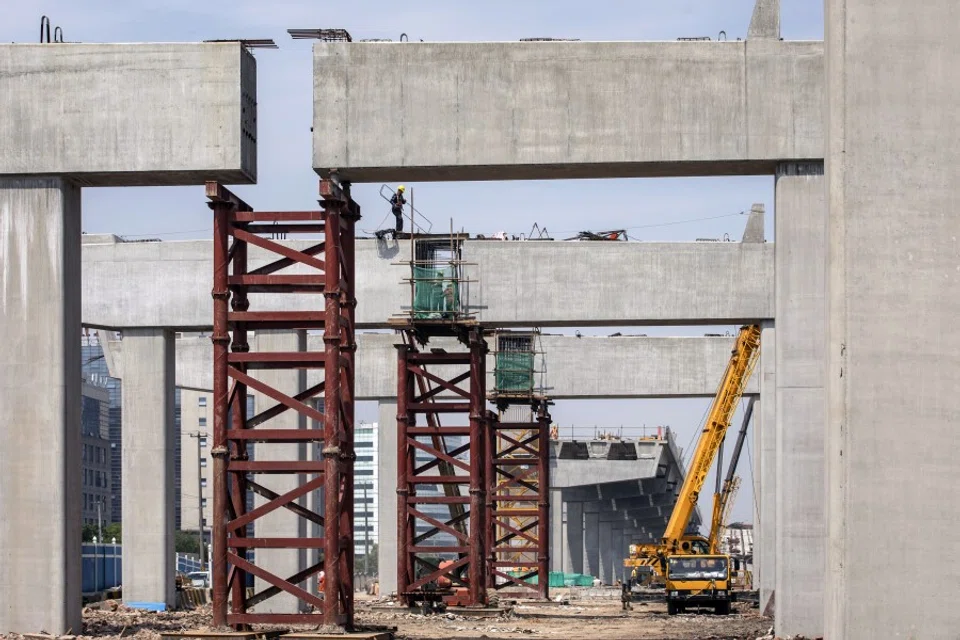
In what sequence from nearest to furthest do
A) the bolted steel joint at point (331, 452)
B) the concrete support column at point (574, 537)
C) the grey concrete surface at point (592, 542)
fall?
the bolted steel joint at point (331, 452) < the concrete support column at point (574, 537) < the grey concrete surface at point (592, 542)

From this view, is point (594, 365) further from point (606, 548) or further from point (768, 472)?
point (606, 548)

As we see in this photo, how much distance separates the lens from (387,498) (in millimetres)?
50500

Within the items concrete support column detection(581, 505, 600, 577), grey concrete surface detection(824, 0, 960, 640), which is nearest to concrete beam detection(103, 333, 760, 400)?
grey concrete surface detection(824, 0, 960, 640)

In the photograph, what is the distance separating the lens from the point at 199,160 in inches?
891

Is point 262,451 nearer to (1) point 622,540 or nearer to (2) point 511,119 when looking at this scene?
(2) point 511,119

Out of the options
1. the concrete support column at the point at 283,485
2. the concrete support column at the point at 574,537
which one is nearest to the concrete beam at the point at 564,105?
the concrete support column at the point at 283,485

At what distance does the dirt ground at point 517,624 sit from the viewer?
27.1m

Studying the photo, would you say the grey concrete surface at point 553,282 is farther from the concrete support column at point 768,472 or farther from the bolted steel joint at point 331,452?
the bolted steel joint at point 331,452

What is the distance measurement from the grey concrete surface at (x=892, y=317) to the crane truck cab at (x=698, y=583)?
25760 mm

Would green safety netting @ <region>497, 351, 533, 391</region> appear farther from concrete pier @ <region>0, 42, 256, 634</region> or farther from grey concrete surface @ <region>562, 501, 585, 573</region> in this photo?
grey concrete surface @ <region>562, 501, 585, 573</region>

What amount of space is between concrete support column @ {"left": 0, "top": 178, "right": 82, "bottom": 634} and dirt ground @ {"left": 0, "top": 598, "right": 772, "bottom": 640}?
2.55ft

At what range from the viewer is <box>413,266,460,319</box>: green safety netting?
123 feet

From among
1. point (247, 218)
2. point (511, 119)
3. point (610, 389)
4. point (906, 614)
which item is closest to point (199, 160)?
point (247, 218)

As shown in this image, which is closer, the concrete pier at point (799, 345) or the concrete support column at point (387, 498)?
the concrete pier at point (799, 345)
